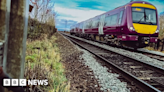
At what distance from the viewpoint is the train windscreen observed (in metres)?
9.23

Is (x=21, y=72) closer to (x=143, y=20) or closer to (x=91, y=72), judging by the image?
(x=91, y=72)

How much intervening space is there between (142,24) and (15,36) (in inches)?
341

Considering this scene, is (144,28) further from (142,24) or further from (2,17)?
(2,17)

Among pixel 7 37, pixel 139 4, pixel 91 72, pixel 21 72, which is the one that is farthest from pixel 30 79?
pixel 139 4

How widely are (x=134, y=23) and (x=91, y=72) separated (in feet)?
19.4

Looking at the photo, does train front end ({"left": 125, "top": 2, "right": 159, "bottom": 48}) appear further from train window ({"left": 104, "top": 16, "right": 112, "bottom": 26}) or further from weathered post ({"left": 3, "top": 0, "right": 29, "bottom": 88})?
weathered post ({"left": 3, "top": 0, "right": 29, "bottom": 88})

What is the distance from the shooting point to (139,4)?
936 cm

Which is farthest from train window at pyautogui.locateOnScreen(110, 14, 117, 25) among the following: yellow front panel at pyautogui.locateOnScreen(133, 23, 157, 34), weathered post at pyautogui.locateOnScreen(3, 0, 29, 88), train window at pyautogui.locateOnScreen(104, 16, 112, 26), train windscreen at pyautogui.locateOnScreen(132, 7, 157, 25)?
weathered post at pyautogui.locateOnScreen(3, 0, 29, 88)

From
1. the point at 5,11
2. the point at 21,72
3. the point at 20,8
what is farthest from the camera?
the point at 21,72

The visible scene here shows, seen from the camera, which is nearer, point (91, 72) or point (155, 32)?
point (91, 72)

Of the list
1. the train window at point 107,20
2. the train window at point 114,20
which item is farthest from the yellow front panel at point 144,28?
the train window at point 107,20

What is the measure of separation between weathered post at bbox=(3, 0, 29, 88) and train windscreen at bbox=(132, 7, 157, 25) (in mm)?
8396

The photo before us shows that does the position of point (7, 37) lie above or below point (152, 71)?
above

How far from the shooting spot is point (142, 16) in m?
9.33
